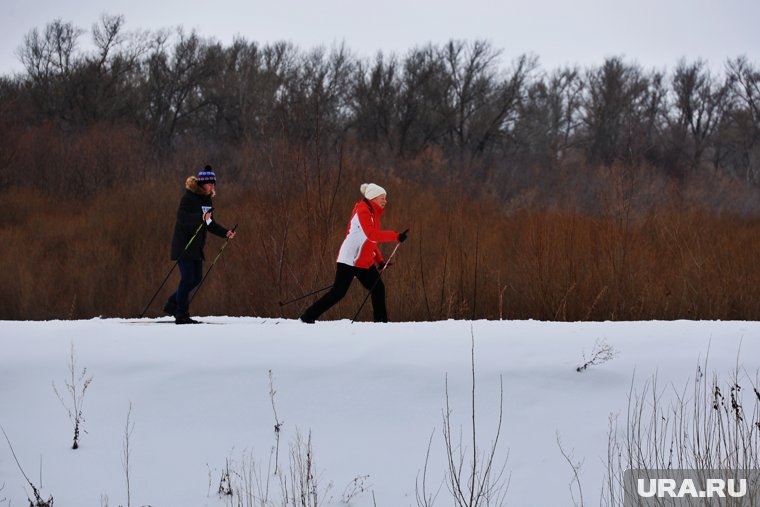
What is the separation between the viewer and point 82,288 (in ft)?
51.6

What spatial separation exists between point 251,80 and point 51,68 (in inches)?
383

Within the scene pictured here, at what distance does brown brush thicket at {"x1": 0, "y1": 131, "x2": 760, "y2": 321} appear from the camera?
1037 cm

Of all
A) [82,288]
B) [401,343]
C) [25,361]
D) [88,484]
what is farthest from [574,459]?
[82,288]

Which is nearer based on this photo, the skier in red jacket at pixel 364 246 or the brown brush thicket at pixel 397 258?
the skier in red jacket at pixel 364 246

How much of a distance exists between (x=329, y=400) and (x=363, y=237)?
2078 mm

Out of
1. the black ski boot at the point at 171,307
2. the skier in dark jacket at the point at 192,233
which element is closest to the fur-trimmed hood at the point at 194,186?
the skier in dark jacket at the point at 192,233

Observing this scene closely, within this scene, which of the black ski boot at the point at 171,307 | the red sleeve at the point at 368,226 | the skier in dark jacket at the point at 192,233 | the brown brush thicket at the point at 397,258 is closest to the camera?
the red sleeve at the point at 368,226

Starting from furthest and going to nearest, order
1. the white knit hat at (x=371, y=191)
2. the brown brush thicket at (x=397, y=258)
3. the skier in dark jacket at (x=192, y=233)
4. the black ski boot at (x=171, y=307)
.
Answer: the brown brush thicket at (x=397, y=258) → the black ski boot at (x=171, y=307) → the skier in dark jacket at (x=192, y=233) → the white knit hat at (x=371, y=191)

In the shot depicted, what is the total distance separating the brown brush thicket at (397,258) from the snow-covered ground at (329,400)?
2.66 m

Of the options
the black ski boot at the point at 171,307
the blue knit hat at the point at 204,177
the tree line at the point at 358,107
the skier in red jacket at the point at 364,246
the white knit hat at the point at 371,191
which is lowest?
the black ski boot at the point at 171,307

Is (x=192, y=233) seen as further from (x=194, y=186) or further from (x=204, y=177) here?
(x=204, y=177)

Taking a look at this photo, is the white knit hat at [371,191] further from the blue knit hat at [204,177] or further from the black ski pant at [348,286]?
the blue knit hat at [204,177]

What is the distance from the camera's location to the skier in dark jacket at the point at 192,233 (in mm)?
7820

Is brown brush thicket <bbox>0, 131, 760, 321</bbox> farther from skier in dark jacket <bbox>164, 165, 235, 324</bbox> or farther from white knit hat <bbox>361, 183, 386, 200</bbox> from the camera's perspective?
skier in dark jacket <bbox>164, 165, 235, 324</bbox>
